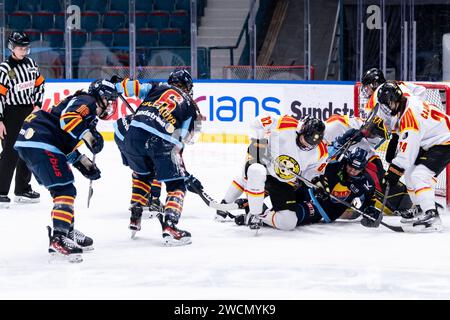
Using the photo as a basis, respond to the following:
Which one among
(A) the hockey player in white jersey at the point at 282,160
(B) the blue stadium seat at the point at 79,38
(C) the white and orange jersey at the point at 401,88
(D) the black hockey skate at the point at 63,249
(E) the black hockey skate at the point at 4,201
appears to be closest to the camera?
(D) the black hockey skate at the point at 63,249

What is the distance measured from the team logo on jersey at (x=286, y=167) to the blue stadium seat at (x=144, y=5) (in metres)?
6.01

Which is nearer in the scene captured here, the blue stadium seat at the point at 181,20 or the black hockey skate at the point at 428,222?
the black hockey skate at the point at 428,222

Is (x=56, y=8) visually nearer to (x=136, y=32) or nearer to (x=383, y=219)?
(x=136, y=32)

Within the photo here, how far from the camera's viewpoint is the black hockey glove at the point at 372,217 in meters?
5.99

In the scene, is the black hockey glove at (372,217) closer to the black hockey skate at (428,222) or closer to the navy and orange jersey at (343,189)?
the navy and orange jersey at (343,189)

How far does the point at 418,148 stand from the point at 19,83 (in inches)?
108

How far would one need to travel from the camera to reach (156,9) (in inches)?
456

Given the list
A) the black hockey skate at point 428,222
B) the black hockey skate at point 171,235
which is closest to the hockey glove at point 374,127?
the black hockey skate at point 428,222

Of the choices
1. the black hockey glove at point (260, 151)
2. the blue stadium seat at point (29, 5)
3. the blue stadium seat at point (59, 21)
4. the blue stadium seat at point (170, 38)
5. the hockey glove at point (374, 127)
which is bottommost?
the black hockey glove at point (260, 151)

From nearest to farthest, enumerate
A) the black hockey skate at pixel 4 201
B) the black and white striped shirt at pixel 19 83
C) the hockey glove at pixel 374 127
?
the hockey glove at pixel 374 127 < the black hockey skate at pixel 4 201 < the black and white striped shirt at pixel 19 83

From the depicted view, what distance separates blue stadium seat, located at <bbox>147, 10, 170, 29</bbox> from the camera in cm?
1132

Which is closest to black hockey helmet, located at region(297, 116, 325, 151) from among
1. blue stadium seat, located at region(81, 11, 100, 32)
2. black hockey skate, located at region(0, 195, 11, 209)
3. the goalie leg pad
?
the goalie leg pad

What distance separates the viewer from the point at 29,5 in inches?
465

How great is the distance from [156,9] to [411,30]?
2827 mm
